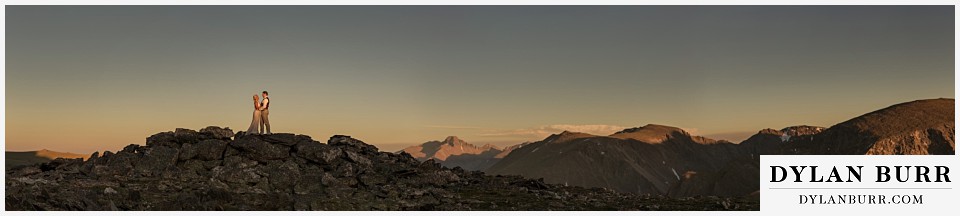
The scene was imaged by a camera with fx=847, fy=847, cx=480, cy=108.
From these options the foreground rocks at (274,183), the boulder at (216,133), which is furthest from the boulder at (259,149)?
the boulder at (216,133)

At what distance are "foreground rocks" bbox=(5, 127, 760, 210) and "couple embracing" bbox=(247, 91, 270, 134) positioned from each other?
0.63 meters

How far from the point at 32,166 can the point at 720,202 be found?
107 ft

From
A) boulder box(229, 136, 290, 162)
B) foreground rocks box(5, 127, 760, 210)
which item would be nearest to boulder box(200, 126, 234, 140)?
foreground rocks box(5, 127, 760, 210)

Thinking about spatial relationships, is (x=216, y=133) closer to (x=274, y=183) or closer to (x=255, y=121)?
(x=255, y=121)

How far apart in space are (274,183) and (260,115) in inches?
205

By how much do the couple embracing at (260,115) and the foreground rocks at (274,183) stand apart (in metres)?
0.63

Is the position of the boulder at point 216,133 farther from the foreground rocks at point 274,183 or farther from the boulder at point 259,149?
the boulder at point 259,149

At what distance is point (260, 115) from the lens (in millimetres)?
41312

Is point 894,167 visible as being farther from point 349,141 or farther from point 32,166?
point 32,166

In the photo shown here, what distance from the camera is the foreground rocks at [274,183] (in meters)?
34.2

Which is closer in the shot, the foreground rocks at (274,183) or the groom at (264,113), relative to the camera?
the foreground rocks at (274,183)

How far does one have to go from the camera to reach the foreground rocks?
34188mm

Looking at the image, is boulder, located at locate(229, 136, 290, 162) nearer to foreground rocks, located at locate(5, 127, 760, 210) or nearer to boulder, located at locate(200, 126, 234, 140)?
foreground rocks, located at locate(5, 127, 760, 210)

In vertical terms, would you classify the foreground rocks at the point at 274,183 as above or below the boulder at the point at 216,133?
below
